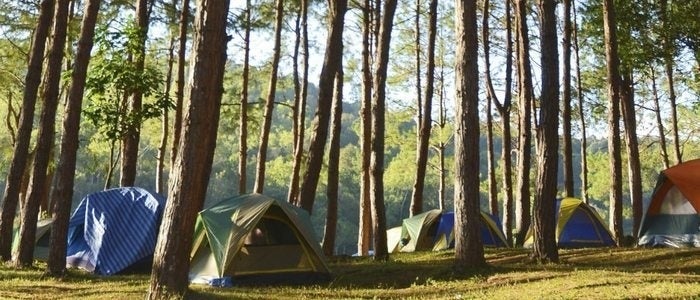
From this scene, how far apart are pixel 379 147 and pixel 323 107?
1513mm

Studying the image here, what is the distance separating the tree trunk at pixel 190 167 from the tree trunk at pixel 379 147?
6.57 meters

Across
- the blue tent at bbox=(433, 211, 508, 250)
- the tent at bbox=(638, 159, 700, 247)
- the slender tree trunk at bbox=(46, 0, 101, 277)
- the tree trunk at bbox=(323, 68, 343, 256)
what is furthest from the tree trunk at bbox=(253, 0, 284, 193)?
the tent at bbox=(638, 159, 700, 247)

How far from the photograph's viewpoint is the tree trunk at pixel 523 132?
16.2 metres

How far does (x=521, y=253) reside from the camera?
14547 millimetres

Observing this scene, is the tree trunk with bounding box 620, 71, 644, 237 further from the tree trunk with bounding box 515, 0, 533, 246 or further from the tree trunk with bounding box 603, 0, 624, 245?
the tree trunk with bounding box 515, 0, 533, 246

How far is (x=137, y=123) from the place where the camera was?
48.9 feet

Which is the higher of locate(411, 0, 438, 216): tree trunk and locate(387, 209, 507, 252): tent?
locate(411, 0, 438, 216): tree trunk

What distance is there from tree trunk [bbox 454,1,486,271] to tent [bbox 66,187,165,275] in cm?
645

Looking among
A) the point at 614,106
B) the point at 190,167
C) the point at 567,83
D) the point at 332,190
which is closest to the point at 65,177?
the point at 190,167

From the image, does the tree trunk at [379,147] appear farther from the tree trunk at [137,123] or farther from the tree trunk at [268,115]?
the tree trunk at [268,115]

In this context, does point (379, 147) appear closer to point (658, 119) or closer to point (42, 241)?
point (42, 241)

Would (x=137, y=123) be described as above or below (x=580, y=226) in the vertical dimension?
above

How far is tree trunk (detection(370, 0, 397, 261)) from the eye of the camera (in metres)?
14.2

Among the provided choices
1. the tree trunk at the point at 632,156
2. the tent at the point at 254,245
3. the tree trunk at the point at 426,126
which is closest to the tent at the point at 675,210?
the tree trunk at the point at 632,156
